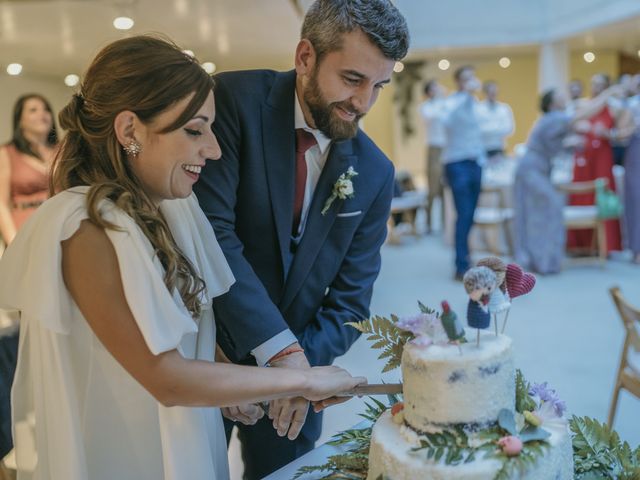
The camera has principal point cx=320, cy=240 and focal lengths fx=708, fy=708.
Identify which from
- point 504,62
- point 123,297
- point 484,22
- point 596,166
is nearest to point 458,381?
point 123,297

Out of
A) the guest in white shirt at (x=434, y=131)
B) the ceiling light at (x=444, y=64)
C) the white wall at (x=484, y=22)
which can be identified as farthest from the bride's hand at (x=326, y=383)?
the ceiling light at (x=444, y=64)

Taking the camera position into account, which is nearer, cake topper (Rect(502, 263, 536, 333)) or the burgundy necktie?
cake topper (Rect(502, 263, 536, 333))

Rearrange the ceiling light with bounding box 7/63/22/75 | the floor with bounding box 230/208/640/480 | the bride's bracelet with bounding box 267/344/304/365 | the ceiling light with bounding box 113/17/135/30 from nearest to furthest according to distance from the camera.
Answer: the bride's bracelet with bounding box 267/344/304/365 → the floor with bounding box 230/208/640/480 → the ceiling light with bounding box 113/17/135/30 → the ceiling light with bounding box 7/63/22/75

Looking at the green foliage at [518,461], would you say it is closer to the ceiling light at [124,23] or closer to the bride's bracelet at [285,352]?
the bride's bracelet at [285,352]

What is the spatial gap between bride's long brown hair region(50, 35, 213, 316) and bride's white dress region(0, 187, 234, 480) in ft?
0.13

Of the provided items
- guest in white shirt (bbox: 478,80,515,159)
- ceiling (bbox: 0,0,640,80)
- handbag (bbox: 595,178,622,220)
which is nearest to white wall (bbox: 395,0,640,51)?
guest in white shirt (bbox: 478,80,515,159)

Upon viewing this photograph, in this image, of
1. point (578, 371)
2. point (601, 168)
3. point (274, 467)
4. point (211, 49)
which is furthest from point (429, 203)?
point (274, 467)

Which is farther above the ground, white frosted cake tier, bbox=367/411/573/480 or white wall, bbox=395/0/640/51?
white wall, bbox=395/0/640/51

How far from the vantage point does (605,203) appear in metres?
7.18

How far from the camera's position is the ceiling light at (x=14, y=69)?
8.29m

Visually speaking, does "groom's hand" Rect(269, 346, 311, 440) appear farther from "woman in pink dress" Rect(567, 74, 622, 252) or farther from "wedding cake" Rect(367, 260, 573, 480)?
"woman in pink dress" Rect(567, 74, 622, 252)

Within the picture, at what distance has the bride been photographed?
1198 millimetres

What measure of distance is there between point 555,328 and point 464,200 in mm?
1820

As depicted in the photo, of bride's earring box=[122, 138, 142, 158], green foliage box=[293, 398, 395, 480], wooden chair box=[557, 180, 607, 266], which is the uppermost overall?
bride's earring box=[122, 138, 142, 158]
